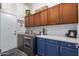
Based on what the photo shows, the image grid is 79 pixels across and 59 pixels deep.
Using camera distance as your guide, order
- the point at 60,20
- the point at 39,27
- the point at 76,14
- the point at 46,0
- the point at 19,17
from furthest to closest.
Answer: the point at 39,27
the point at 60,20
the point at 76,14
the point at 19,17
the point at 46,0

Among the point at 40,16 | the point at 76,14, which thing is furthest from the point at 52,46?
the point at 40,16

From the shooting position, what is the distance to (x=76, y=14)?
1808mm

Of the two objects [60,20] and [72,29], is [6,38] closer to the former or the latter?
[60,20]

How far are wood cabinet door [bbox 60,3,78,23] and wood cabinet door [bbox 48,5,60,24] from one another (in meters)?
0.12

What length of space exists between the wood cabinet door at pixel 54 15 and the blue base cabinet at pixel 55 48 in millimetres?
526

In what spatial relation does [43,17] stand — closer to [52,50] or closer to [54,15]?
[54,15]

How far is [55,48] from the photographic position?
6.15 ft

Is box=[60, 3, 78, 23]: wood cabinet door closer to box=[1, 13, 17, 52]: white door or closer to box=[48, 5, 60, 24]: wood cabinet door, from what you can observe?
box=[48, 5, 60, 24]: wood cabinet door

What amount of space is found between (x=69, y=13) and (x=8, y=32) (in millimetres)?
1232

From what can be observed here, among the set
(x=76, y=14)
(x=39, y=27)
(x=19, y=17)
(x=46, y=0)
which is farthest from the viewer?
(x=39, y=27)

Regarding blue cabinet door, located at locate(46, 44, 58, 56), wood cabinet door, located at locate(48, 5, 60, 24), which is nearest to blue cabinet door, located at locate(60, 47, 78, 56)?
blue cabinet door, located at locate(46, 44, 58, 56)

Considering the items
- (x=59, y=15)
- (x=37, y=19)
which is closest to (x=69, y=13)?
(x=59, y=15)

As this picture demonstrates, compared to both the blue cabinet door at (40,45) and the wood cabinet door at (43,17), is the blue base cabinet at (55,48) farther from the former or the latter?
the wood cabinet door at (43,17)

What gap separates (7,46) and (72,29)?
133cm
